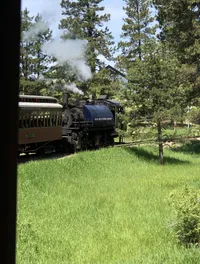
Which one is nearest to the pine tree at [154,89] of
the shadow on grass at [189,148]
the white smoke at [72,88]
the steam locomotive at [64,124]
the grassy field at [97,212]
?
the grassy field at [97,212]

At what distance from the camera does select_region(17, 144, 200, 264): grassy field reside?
5.99 meters

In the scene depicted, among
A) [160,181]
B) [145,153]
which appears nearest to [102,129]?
[145,153]

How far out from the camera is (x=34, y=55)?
34.9 metres

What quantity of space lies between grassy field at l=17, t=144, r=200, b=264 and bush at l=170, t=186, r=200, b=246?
0.86ft

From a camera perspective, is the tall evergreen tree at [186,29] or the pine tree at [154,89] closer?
the pine tree at [154,89]

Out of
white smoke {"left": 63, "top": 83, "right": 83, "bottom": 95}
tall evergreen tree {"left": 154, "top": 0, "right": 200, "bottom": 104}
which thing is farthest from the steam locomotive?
white smoke {"left": 63, "top": 83, "right": 83, "bottom": 95}

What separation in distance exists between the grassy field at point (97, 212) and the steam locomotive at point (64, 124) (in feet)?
6.63

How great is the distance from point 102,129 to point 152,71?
17.0ft

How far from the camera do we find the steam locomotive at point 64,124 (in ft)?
51.9

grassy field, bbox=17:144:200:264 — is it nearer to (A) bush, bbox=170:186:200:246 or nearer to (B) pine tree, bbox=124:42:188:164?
(A) bush, bbox=170:186:200:246

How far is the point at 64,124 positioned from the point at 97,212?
11.7 meters

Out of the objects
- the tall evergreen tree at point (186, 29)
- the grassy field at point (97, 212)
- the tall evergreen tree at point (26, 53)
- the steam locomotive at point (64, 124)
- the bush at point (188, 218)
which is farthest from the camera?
the tall evergreen tree at point (26, 53)

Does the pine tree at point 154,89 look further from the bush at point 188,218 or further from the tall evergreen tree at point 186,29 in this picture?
the bush at point 188,218

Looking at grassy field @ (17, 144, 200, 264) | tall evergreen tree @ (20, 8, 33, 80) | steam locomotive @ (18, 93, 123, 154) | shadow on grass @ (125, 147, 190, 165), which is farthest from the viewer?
tall evergreen tree @ (20, 8, 33, 80)
